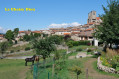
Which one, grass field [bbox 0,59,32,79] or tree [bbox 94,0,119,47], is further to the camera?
tree [bbox 94,0,119,47]

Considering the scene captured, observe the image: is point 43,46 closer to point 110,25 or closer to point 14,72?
point 14,72

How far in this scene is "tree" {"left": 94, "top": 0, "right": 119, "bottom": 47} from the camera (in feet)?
68.1

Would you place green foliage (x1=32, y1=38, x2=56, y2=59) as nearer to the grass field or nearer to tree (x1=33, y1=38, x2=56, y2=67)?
tree (x1=33, y1=38, x2=56, y2=67)

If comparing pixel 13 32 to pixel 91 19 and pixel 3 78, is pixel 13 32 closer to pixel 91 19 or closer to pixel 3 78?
pixel 91 19

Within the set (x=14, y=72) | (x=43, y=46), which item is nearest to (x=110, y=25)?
(x=43, y=46)

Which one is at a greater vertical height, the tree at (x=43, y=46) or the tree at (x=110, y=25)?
the tree at (x=110, y=25)

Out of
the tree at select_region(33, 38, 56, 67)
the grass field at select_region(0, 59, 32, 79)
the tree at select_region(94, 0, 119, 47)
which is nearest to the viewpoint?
the grass field at select_region(0, 59, 32, 79)

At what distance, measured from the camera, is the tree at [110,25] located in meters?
20.8

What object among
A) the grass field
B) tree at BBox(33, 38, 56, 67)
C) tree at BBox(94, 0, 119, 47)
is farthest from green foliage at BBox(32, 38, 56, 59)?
tree at BBox(94, 0, 119, 47)

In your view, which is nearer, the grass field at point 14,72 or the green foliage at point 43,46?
the grass field at point 14,72

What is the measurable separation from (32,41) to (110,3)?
13308 mm

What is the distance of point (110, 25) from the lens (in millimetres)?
21766

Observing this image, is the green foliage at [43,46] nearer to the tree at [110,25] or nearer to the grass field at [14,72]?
the grass field at [14,72]

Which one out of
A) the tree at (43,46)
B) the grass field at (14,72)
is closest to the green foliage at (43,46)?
the tree at (43,46)
